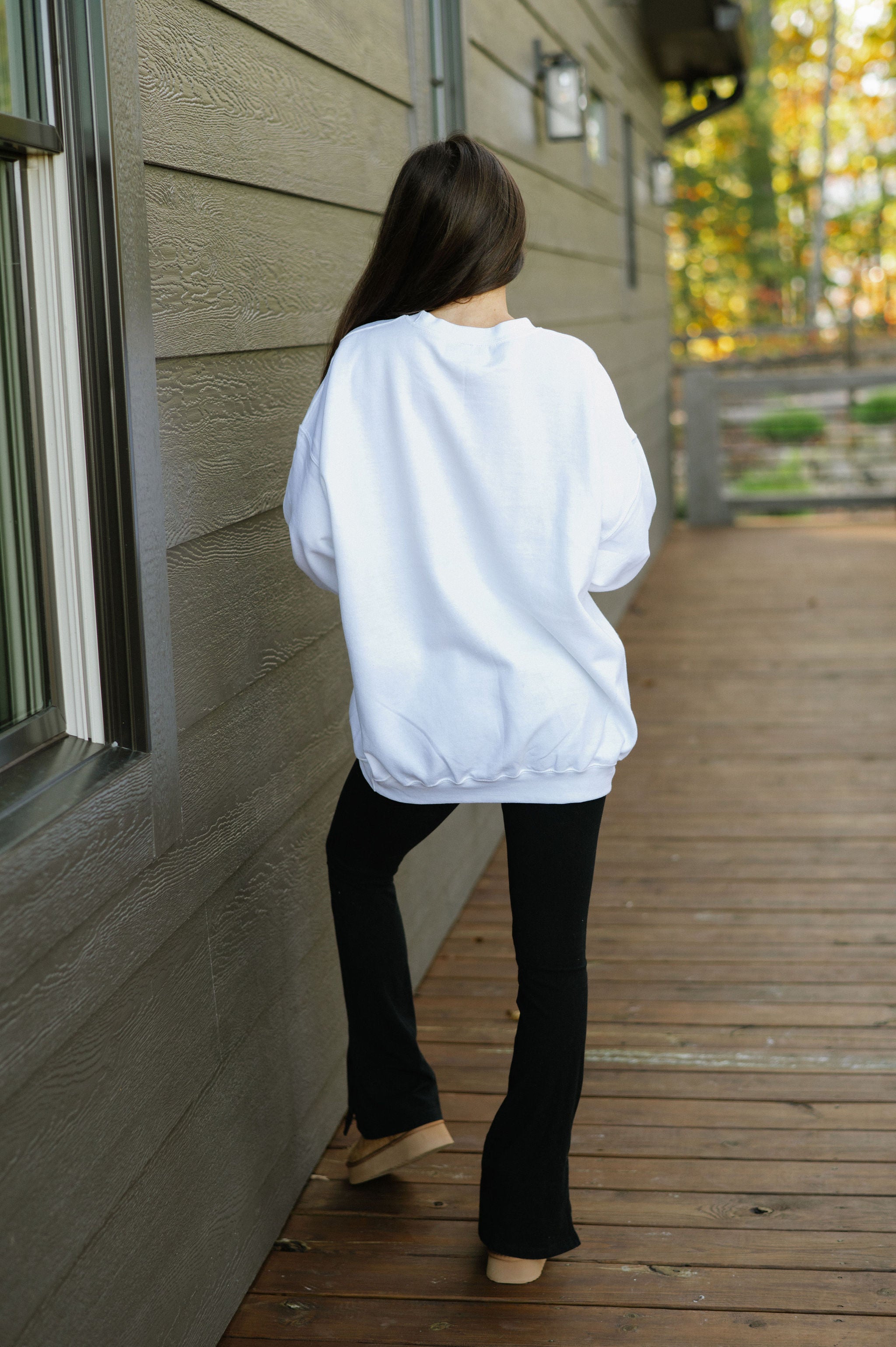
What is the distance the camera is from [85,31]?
4.58ft

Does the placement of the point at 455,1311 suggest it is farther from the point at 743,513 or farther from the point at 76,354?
the point at 743,513

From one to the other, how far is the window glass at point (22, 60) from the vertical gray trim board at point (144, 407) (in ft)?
0.27

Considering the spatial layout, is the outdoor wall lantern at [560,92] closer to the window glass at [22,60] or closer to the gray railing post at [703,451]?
the window glass at [22,60]

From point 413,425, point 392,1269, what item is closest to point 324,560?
point 413,425

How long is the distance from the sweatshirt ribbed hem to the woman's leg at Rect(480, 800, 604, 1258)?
0.7 inches

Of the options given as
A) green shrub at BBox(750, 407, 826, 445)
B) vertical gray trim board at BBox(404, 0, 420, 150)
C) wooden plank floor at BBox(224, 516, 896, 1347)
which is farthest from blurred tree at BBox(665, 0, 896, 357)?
vertical gray trim board at BBox(404, 0, 420, 150)

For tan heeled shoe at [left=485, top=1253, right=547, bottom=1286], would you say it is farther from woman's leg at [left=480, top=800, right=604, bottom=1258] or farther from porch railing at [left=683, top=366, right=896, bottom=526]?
porch railing at [left=683, top=366, right=896, bottom=526]

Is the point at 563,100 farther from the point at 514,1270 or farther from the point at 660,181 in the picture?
the point at 660,181

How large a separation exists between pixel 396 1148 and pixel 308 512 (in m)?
1.01

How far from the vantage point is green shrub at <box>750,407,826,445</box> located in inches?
385

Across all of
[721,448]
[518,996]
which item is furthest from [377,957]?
[721,448]

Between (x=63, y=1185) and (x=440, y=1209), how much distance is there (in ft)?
3.01

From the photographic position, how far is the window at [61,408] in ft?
4.45

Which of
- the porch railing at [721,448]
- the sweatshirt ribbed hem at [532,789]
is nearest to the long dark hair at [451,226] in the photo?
the sweatshirt ribbed hem at [532,789]
